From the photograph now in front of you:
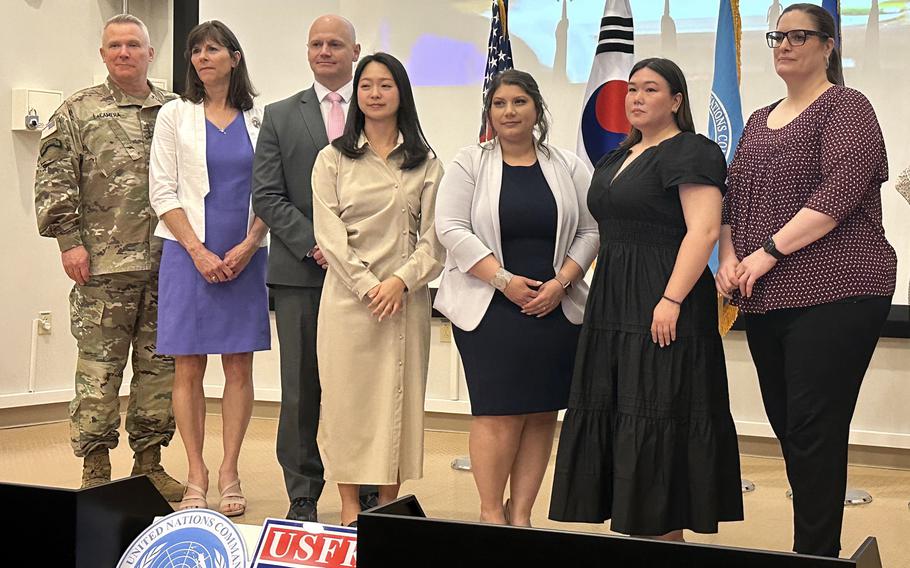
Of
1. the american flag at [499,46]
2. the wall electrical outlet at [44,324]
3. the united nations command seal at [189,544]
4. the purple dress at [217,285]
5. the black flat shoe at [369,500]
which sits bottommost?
the black flat shoe at [369,500]

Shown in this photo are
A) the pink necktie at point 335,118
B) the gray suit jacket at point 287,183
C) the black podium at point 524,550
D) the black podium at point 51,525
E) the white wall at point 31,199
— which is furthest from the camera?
the white wall at point 31,199

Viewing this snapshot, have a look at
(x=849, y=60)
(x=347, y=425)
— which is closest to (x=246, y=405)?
(x=347, y=425)

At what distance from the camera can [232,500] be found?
12.5 ft

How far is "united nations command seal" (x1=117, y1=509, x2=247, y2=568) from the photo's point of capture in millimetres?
1547

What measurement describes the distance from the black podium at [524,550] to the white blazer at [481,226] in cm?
182

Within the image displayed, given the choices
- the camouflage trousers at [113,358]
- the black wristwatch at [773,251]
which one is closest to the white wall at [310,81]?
the camouflage trousers at [113,358]

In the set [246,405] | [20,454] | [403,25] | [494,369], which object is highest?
[403,25]

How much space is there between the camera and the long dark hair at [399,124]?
334cm

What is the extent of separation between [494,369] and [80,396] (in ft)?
5.39

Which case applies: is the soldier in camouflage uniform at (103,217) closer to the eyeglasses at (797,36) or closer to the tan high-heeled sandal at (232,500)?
the tan high-heeled sandal at (232,500)

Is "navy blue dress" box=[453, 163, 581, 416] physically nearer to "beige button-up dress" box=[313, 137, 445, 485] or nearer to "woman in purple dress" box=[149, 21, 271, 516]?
"beige button-up dress" box=[313, 137, 445, 485]

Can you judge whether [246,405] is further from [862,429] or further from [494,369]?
[862,429]

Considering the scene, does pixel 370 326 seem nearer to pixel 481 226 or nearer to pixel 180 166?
pixel 481 226

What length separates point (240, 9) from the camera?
6043 millimetres
